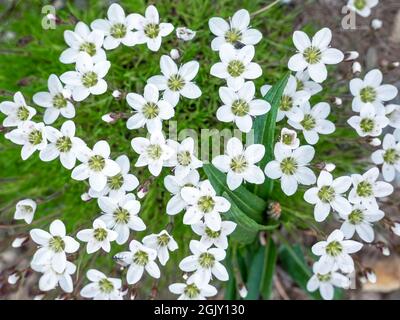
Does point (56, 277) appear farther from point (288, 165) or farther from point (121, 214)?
point (288, 165)

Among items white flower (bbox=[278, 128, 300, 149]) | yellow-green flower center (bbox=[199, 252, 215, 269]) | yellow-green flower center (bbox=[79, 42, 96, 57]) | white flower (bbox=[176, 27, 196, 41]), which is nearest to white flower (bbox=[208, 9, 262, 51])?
white flower (bbox=[176, 27, 196, 41])

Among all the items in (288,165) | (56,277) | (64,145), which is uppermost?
(64,145)

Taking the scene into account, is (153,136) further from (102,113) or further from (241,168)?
(102,113)

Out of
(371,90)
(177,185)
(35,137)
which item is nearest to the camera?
(177,185)

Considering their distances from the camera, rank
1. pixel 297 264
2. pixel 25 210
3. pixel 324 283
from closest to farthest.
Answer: pixel 25 210, pixel 324 283, pixel 297 264

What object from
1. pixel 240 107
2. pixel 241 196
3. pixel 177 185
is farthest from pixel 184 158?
pixel 241 196

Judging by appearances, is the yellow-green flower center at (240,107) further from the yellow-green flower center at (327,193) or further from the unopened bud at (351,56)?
the unopened bud at (351,56)
